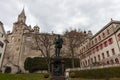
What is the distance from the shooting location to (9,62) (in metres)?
51.8

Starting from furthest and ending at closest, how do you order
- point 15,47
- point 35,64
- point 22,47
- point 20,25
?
point 20,25
point 15,47
point 22,47
point 35,64

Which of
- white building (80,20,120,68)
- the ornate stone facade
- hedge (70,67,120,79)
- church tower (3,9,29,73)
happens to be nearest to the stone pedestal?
hedge (70,67,120,79)

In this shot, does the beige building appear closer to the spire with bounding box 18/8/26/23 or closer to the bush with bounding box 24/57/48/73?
the spire with bounding box 18/8/26/23

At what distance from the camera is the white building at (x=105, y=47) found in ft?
114

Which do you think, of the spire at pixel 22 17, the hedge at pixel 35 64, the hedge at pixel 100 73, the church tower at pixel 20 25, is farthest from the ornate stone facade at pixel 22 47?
the hedge at pixel 100 73

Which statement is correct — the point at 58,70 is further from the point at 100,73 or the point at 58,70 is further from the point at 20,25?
the point at 20,25

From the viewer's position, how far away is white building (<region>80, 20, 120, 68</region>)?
34.8 meters

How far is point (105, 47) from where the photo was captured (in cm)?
4006

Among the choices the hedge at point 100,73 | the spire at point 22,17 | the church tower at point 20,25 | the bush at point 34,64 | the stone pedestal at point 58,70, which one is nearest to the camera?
the stone pedestal at point 58,70

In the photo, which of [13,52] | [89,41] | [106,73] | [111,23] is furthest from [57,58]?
[13,52]

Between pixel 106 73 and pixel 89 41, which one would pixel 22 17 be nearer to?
pixel 89 41

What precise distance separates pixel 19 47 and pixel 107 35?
35.4 m

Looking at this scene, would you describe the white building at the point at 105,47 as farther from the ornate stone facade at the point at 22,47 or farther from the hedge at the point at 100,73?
the ornate stone facade at the point at 22,47

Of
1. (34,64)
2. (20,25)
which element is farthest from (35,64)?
(20,25)
